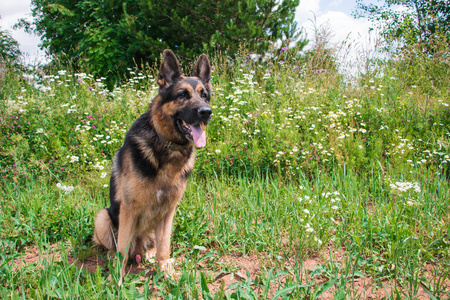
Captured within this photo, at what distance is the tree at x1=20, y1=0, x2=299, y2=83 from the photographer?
366 inches

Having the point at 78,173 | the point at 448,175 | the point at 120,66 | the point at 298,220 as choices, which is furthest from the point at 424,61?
the point at 120,66

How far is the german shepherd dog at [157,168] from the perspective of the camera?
242 cm

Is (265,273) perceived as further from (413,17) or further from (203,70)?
(413,17)

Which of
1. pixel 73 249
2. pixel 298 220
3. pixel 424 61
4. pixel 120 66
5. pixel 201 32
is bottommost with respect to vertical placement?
pixel 73 249

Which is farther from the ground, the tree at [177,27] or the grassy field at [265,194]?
the tree at [177,27]

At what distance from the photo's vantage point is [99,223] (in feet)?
8.92

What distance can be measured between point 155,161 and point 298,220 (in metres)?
1.44

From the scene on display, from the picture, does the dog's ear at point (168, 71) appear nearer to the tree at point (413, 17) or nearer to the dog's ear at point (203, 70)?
the dog's ear at point (203, 70)

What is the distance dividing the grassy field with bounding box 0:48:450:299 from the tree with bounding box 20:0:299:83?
3.29 metres

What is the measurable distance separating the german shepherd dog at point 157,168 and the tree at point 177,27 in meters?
6.05

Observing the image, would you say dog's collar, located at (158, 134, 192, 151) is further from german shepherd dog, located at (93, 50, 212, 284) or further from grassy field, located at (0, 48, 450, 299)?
grassy field, located at (0, 48, 450, 299)

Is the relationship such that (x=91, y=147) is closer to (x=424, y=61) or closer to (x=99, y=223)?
(x=99, y=223)

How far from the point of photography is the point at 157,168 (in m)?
2.47

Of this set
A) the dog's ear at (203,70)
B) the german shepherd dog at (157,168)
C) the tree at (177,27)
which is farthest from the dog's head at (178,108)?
the tree at (177,27)
